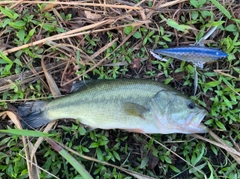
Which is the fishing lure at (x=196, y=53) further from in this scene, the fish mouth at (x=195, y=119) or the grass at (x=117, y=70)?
the fish mouth at (x=195, y=119)

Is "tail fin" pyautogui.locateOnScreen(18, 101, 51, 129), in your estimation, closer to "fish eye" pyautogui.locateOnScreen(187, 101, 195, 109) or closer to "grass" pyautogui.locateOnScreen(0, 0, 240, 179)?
"grass" pyautogui.locateOnScreen(0, 0, 240, 179)

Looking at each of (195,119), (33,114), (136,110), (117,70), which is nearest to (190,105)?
(195,119)

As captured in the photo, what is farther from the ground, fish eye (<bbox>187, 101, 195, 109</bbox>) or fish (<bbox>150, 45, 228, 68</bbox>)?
fish (<bbox>150, 45, 228, 68</bbox>)

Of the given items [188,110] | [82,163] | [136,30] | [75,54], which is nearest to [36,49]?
[75,54]

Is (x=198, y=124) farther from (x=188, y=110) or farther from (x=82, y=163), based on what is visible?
(x=82, y=163)

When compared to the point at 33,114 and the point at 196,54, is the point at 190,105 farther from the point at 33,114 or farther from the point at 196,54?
the point at 33,114

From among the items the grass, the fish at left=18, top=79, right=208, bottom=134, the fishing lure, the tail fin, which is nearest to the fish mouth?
the fish at left=18, top=79, right=208, bottom=134
